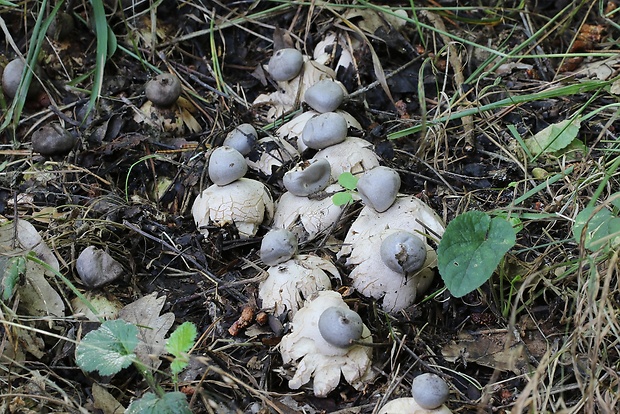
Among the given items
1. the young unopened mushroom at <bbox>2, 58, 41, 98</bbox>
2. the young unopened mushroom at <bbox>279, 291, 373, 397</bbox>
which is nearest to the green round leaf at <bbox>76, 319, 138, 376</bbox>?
the young unopened mushroom at <bbox>279, 291, 373, 397</bbox>

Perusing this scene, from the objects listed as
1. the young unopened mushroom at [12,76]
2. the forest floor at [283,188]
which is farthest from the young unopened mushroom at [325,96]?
the young unopened mushroom at [12,76]

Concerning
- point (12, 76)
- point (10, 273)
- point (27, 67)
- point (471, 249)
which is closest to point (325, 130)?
point (471, 249)

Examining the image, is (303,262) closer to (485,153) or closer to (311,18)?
(485,153)

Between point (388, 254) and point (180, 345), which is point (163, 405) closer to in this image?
point (180, 345)

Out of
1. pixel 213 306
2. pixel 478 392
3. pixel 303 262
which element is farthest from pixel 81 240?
pixel 478 392

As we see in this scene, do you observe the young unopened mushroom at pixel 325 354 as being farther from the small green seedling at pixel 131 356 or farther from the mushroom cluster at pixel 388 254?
the small green seedling at pixel 131 356
